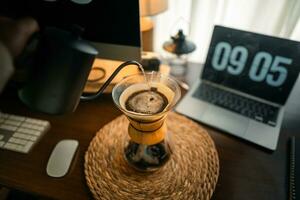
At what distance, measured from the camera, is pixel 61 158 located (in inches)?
24.2

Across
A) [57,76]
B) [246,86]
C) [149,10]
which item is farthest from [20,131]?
[246,86]

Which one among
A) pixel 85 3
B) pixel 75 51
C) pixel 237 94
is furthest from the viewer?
pixel 237 94

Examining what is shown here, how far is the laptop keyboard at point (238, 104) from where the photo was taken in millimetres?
704

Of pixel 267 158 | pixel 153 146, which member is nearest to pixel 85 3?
pixel 153 146

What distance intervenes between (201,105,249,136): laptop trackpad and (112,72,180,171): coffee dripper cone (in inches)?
6.6

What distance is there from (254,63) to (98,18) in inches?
18.1

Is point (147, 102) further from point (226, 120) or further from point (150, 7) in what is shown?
point (150, 7)

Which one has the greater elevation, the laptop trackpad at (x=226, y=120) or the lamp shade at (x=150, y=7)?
the lamp shade at (x=150, y=7)

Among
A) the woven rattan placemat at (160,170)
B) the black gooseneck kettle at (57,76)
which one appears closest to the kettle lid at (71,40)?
the black gooseneck kettle at (57,76)

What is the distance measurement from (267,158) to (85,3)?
617 millimetres

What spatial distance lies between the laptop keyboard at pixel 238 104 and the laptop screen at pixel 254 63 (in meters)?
0.03

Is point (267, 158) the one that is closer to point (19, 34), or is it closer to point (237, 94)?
point (237, 94)

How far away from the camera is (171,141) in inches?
24.0

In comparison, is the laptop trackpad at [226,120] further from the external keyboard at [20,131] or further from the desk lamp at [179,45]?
the external keyboard at [20,131]
